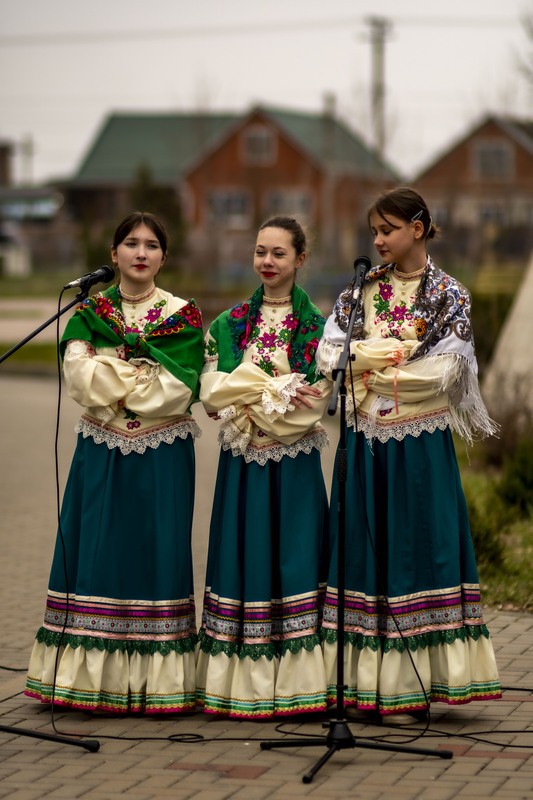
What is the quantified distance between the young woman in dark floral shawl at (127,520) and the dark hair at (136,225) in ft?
0.04

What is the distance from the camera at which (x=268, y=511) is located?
6031 millimetres

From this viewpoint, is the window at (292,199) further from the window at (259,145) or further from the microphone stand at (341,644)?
the microphone stand at (341,644)

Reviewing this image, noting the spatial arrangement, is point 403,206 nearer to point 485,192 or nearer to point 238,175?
point 485,192

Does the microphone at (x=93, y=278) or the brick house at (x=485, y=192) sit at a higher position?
the brick house at (x=485, y=192)

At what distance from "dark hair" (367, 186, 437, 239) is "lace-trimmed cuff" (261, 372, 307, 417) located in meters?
0.81

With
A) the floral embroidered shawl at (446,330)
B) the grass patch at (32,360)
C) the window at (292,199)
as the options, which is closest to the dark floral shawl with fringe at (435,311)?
the floral embroidered shawl at (446,330)

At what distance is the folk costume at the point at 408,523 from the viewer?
589 cm

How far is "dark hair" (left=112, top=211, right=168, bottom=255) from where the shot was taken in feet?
20.5

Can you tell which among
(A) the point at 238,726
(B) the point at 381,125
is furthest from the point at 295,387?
(B) the point at 381,125

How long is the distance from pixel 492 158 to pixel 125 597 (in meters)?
54.9

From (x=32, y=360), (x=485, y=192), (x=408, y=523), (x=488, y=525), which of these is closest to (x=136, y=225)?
(x=408, y=523)

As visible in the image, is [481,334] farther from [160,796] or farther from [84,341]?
[160,796]

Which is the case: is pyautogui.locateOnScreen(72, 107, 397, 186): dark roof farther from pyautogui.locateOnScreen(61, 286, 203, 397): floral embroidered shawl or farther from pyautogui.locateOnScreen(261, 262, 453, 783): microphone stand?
pyautogui.locateOnScreen(261, 262, 453, 783): microphone stand

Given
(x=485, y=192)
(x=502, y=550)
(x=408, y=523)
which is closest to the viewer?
(x=408, y=523)
